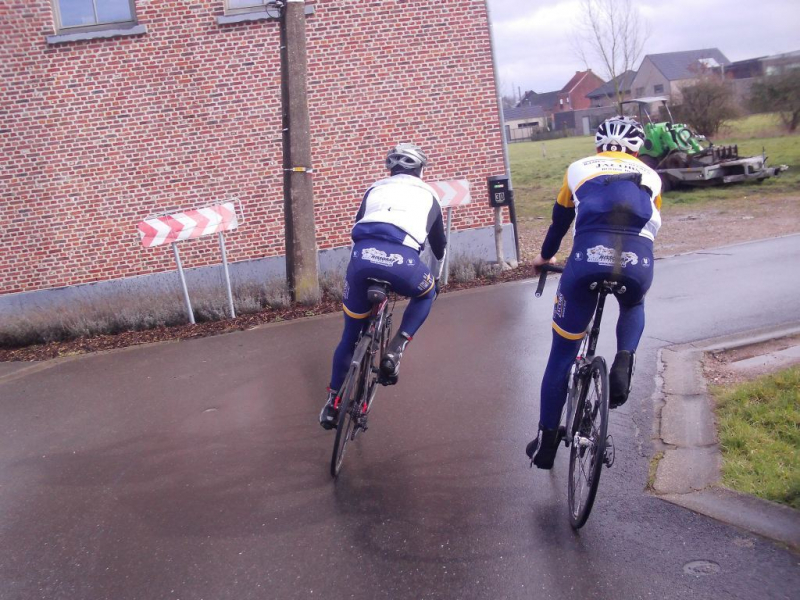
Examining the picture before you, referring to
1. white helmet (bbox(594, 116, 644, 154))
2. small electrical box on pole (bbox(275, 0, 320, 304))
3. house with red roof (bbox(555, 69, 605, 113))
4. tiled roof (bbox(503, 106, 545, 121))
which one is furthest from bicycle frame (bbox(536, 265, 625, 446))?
house with red roof (bbox(555, 69, 605, 113))

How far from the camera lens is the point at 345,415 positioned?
16.9 ft

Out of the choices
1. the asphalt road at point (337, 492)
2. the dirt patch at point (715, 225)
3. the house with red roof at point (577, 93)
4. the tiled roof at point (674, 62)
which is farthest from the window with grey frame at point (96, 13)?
the house with red roof at point (577, 93)

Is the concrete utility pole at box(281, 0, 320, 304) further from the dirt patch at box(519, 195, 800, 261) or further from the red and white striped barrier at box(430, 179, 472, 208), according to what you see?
the dirt patch at box(519, 195, 800, 261)

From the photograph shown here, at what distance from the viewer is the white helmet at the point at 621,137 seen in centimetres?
461

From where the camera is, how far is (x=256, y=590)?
4055mm

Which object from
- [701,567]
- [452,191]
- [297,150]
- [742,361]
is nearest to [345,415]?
[701,567]

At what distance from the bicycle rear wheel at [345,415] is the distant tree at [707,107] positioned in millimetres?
29059

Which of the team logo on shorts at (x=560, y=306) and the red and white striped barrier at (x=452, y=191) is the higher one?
the red and white striped barrier at (x=452, y=191)

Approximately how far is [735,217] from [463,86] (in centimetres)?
656

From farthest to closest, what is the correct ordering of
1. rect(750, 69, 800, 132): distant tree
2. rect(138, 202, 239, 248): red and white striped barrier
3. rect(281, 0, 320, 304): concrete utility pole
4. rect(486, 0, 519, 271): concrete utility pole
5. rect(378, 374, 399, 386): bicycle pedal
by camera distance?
rect(750, 69, 800, 132): distant tree → rect(486, 0, 519, 271): concrete utility pole → rect(281, 0, 320, 304): concrete utility pole → rect(138, 202, 239, 248): red and white striped barrier → rect(378, 374, 399, 386): bicycle pedal

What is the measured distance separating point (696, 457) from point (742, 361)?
7.51 ft

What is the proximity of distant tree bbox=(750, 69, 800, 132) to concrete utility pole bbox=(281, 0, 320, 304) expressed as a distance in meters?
21.4

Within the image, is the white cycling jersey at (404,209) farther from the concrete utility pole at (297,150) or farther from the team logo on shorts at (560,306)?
the concrete utility pole at (297,150)

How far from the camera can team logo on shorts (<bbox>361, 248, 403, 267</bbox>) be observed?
206 inches
